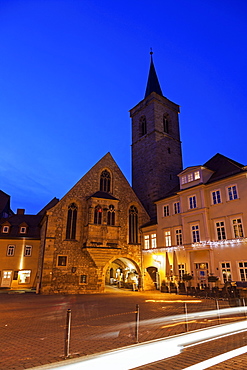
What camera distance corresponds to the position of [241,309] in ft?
40.2

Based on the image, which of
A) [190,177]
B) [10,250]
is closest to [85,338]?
[190,177]

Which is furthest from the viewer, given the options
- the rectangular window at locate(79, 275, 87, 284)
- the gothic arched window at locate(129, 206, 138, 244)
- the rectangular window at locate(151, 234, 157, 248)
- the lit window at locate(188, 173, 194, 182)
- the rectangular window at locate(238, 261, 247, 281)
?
the gothic arched window at locate(129, 206, 138, 244)

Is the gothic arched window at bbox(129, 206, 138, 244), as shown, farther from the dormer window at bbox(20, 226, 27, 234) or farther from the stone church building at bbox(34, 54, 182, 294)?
the dormer window at bbox(20, 226, 27, 234)

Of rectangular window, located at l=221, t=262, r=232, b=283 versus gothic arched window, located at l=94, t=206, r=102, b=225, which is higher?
gothic arched window, located at l=94, t=206, r=102, b=225

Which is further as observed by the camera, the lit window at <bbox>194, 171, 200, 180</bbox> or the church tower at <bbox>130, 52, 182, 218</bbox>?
the church tower at <bbox>130, 52, 182, 218</bbox>

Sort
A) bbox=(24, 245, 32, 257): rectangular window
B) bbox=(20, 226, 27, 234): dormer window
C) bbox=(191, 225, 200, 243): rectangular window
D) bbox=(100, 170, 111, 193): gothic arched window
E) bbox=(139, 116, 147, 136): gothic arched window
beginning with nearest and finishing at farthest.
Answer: bbox=(191, 225, 200, 243): rectangular window
bbox=(100, 170, 111, 193): gothic arched window
bbox=(24, 245, 32, 257): rectangular window
bbox=(20, 226, 27, 234): dormer window
bbox=(139, 116, 147, 136): gothic arched window

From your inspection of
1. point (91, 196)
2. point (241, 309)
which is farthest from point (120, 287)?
point (241, 309)

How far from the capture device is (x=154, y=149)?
36.1 m

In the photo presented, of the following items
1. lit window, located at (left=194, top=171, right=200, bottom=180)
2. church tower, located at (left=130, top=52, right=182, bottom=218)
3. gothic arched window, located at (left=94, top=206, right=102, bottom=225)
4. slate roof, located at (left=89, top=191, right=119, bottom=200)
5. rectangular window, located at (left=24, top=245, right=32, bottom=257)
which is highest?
church tower, located at (left=130, top=52, right=182, bottom=218)

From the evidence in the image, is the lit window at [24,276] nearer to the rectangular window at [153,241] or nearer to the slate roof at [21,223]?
the slate roof at [21,223]

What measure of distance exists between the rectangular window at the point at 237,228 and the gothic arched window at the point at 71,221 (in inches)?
587

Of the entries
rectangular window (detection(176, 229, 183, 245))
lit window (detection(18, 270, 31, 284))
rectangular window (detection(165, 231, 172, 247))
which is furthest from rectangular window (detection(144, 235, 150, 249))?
lit window (detection(18, 270, 31, 284))

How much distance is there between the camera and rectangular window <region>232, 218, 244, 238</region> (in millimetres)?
19312

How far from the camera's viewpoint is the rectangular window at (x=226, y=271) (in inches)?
766
